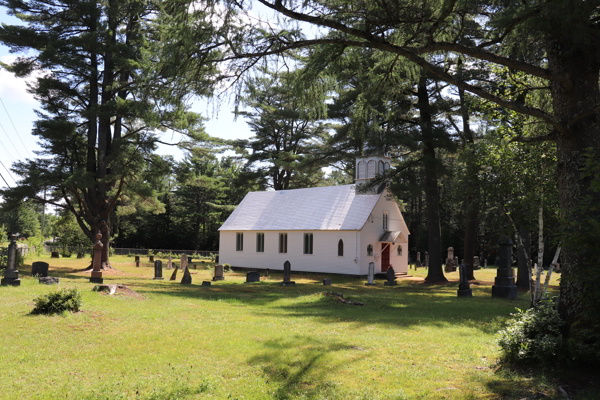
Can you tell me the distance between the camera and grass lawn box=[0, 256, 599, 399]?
6223 millimetres

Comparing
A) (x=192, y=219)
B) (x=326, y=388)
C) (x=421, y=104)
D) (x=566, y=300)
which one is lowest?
(x=326, y=388)

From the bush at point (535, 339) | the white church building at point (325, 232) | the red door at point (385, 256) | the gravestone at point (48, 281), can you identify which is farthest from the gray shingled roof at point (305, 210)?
the bush at point (535, 339)

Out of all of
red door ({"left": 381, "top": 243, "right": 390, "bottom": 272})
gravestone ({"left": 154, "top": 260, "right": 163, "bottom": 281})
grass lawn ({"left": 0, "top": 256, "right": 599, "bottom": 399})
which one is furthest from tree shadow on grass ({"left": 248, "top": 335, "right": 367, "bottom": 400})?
red door ({"left": 381, "top": 243, "right": 390, "bottom": 272})

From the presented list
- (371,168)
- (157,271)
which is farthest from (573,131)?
(371,168)

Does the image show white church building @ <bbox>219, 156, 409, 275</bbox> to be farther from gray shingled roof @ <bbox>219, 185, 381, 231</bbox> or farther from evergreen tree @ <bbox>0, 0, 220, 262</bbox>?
evergreen tree @ <bbox>0, 0, 220, 262</bbox>

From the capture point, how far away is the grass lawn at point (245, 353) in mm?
6223

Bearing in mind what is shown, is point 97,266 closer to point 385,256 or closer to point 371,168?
point 371,168

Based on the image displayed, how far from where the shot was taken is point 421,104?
26.3 m

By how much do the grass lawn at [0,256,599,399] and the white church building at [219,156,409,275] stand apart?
55.8 feet

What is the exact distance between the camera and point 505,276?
18781 mm

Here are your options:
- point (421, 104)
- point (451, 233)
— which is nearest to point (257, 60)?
point (421, 104)

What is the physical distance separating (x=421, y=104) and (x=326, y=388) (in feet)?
73.3

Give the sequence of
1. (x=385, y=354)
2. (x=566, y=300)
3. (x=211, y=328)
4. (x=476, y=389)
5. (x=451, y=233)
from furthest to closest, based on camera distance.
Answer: (x=451, y=233) → (x=211, y=328) → (x=385, y=354) → (x=566, y=300) → (x=476, y=389)

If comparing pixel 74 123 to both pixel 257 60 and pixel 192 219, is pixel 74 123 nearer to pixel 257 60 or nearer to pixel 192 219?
pixel 257 60
